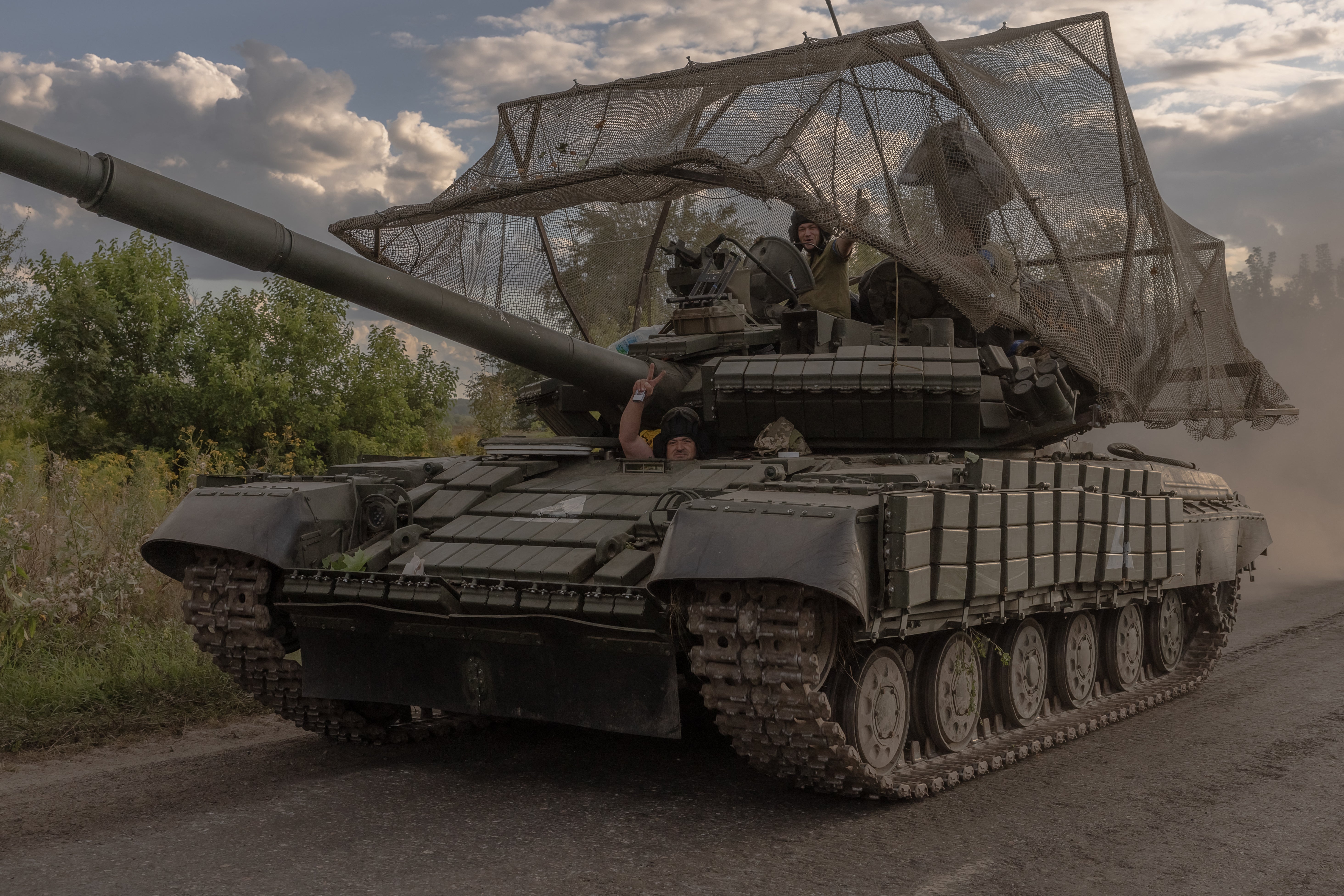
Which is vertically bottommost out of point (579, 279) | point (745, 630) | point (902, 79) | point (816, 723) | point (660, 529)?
point (816, 723)

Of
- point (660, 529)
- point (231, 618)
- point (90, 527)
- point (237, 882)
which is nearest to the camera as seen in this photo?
point (237, 882)

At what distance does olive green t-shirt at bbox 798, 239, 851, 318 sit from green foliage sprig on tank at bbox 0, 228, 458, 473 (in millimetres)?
17970

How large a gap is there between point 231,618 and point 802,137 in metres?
4.48

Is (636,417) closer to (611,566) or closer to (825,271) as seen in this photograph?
(611,566)

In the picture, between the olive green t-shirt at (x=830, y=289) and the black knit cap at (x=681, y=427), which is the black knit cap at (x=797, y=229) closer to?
the olive green t-shirt at (x=830, y=289)

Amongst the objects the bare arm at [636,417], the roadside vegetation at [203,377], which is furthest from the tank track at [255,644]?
the roadside vegetation at [203,377]

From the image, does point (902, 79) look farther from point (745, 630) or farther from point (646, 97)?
Result: point (745, 630)

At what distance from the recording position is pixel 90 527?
10.6 m

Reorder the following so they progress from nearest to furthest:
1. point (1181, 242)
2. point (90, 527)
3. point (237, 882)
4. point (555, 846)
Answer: point (237, 882) → point (555, 846) → point (1181, 242) → point (90, 527)

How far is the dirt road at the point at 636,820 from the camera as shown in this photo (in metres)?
5.20

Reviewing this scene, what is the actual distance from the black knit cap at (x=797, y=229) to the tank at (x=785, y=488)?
0.12 m

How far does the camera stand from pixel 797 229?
9258mm

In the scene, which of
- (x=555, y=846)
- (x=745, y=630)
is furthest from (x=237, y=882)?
(x=745, y=630)

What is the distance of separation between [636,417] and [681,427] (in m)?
0.32
